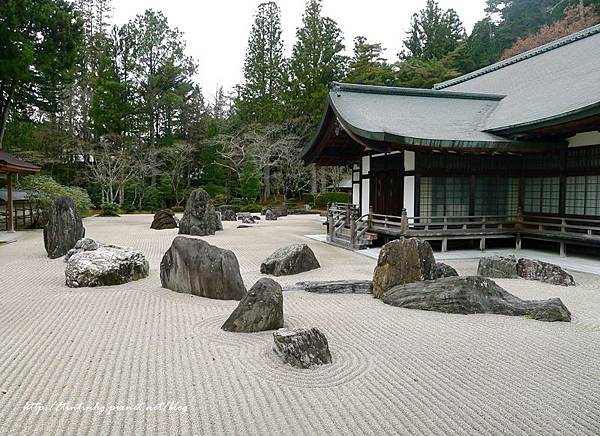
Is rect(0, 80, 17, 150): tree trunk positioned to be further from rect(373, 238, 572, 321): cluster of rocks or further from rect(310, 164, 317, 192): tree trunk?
rect(310, 164, 317, 192): tree trunk

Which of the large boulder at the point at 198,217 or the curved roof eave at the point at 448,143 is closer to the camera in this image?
the curved roof eave at the point at 448,143

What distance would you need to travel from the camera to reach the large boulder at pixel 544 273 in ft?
25.5

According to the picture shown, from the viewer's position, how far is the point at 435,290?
6043mm

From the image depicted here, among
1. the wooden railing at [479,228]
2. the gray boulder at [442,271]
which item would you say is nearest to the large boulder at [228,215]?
the wooden railing at [479,228]

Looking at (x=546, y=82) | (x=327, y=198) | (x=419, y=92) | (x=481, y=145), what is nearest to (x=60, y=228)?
(x=481, y=145)

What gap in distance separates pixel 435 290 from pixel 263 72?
32.9 meters

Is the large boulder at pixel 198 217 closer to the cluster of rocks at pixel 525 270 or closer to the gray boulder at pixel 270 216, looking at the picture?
the gray boulder at pixel 270 216

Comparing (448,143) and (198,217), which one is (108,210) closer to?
(198,217)

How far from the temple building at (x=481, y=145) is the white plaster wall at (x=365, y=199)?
0.03 metres

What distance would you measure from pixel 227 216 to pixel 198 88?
725 inches

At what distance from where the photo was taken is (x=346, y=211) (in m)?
A: 14.6

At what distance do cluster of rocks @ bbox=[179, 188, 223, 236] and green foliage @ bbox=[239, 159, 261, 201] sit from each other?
14130 millimetres

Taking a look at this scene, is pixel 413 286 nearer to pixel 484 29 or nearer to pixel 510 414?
pixel 510 414

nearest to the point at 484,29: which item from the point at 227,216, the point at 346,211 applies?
the point at 227,216
